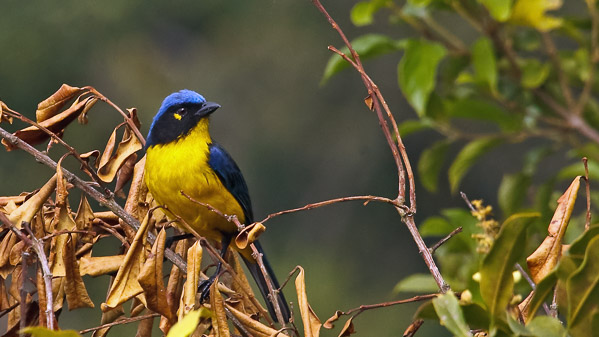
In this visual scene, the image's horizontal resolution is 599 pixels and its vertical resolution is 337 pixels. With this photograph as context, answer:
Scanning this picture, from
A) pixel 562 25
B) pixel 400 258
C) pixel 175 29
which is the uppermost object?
pixel 175 29

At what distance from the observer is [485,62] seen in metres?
3.12

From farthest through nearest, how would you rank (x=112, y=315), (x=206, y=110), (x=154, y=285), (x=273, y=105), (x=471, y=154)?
(x=273, y=105)
(x=471, y=154)
(x=206, y=110)
(x=112, y=315)
(x=154, y=285)

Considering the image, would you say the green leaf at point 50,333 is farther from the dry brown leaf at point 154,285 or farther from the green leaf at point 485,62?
the green leaf at point 485,62

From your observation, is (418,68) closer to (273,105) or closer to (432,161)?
(432,161)

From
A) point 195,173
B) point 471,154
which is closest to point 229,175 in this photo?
point 195,173

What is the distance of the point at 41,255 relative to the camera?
1.55 metres

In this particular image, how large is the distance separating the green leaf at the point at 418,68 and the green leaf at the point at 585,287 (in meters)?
1.83

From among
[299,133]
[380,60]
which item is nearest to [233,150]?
[299,133]

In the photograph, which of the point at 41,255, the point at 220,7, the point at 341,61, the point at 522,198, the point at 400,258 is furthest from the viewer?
the point at 220,7

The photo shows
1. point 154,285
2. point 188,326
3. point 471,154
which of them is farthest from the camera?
point 471,154

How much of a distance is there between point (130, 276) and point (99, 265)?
5.6 inches

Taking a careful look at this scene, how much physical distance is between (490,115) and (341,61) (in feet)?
2.25

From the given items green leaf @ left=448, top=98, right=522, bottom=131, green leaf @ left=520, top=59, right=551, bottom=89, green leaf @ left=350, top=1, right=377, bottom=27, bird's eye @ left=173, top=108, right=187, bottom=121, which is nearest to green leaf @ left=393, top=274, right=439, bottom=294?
green leaf @ left=448, top=98, right=522, bottom=131

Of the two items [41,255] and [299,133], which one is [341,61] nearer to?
[41,255]
